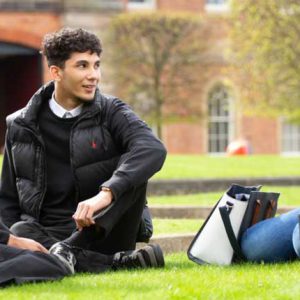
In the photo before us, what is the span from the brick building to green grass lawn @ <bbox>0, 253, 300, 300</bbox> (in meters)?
24.0

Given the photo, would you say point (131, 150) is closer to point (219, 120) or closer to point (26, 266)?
point (26, 266)

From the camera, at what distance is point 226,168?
2100 centimetres

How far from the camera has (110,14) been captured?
3362 centimetres

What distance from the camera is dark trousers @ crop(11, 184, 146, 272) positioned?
7.13m

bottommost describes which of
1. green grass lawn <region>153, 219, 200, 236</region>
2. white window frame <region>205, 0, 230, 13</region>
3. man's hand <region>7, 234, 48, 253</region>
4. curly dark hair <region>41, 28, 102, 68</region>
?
green grass lawn <region>153, 219, 200, 236</region>

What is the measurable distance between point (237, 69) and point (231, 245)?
22587 millimetres

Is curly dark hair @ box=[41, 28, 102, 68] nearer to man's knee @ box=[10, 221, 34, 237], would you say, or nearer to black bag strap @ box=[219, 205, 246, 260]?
Result: man's knee @ box=[10, 221, 34, 237]

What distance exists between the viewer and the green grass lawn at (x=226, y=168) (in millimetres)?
19375

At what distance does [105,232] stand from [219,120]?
2980 cm

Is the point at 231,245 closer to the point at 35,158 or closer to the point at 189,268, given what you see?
the point at 189,268

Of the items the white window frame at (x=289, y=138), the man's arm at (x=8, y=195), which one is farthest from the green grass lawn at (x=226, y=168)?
the white window frame at (x=289, y=138)

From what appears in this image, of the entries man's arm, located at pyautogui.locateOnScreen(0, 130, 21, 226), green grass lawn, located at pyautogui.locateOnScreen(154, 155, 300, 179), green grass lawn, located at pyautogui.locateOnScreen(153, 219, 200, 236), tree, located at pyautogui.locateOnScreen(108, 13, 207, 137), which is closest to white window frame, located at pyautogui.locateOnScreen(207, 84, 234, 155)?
tree, located at pyautogui.locateOnScreen(108, 13, 207, 137)

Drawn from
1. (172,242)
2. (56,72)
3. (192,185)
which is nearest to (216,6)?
(192,185)

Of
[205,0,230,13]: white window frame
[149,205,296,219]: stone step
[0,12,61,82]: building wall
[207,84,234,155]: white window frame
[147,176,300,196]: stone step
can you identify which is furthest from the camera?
[205,0,230,13]: white window frame
